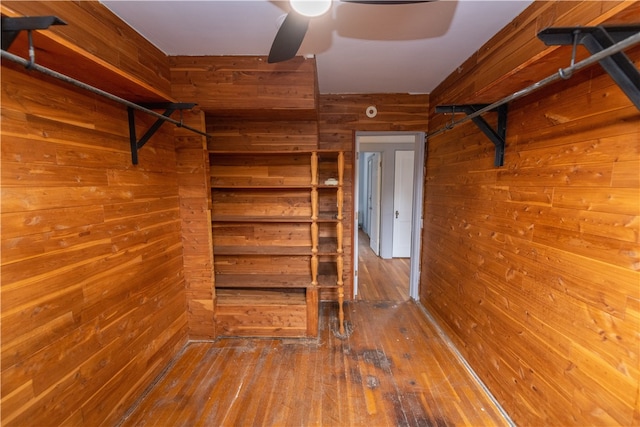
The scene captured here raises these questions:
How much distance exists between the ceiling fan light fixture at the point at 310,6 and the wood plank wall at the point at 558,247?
0.97 m

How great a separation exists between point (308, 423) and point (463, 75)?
2975mm

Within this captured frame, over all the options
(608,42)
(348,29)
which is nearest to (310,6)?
(348,29)

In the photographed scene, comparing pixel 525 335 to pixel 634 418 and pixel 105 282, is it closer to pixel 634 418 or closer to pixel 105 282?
pixel 634 418

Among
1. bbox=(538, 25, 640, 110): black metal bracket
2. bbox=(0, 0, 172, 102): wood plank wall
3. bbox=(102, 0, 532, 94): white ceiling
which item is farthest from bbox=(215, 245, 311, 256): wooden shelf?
bbox=(538, 25, 640, 110): black metal bracket

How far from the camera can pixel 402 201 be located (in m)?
4.96

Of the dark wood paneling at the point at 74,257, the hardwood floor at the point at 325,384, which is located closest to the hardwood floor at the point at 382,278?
the hardwood floor at the point at 325,384

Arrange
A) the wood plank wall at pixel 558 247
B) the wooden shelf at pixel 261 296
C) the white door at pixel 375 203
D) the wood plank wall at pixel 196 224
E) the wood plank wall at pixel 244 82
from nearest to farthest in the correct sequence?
the wood plank wall at pixel 558 247, the wood plank wall at pixel 244 82, the wood plank wall at pixel 196 224, the wooden shelf at pixel 261 296, the white door at pixel 375 203

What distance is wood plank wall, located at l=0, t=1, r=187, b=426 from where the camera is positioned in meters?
1.07

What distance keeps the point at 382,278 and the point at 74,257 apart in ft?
12.0

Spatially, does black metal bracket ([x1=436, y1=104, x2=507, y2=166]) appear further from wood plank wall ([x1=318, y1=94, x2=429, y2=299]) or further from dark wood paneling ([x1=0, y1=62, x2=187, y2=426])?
dark wood paneling ([x1=0, y1=62, x2=187, y2=426])

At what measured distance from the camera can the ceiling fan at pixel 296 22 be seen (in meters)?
1.10

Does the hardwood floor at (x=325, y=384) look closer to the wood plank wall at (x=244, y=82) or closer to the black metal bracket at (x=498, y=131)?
the black metal bracket at (x=498, y=131)

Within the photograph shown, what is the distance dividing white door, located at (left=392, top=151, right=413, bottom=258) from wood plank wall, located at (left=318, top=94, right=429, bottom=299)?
1885 mm

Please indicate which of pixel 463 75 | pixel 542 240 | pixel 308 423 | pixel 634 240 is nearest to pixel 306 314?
pixel 308 423
